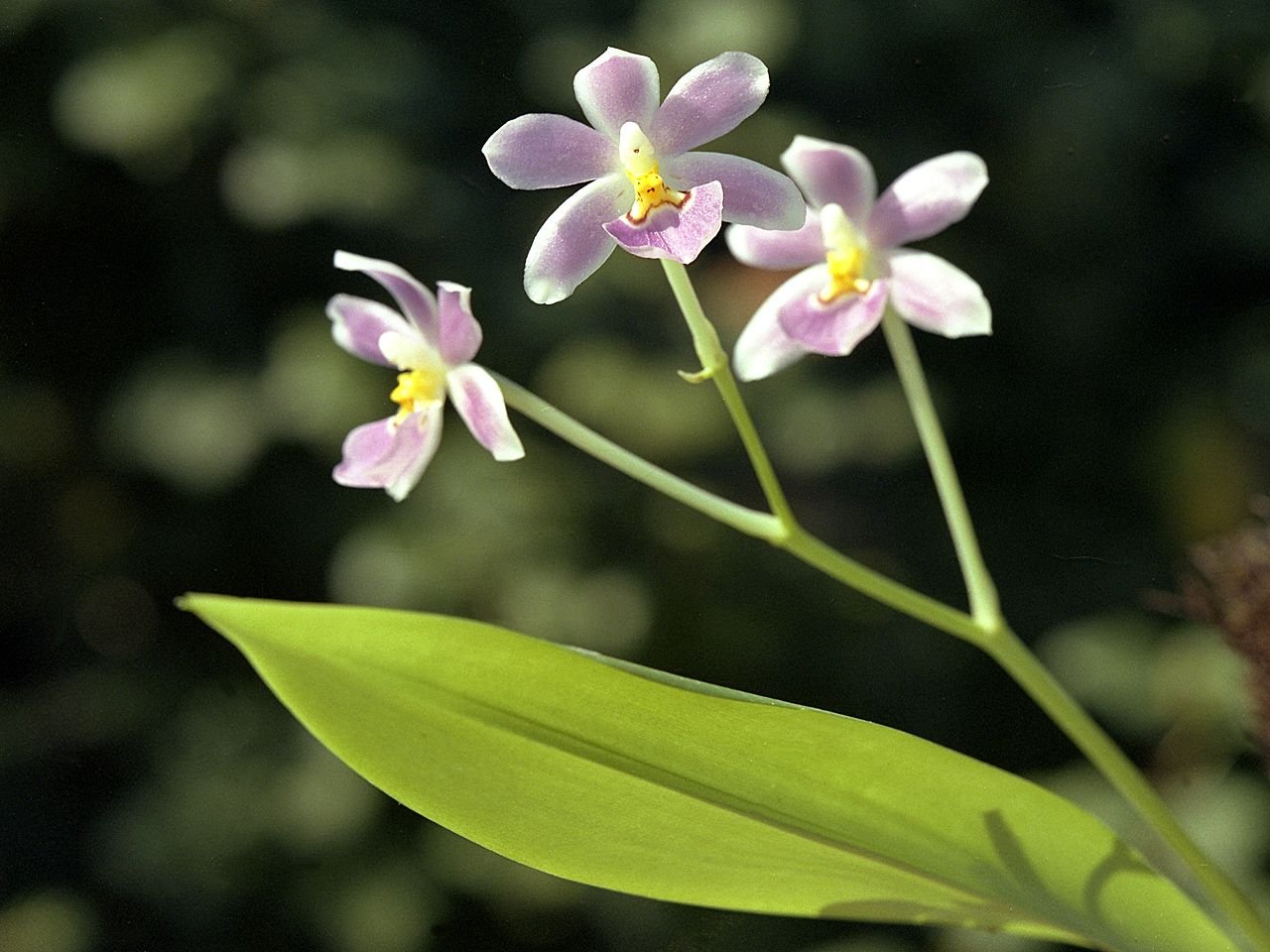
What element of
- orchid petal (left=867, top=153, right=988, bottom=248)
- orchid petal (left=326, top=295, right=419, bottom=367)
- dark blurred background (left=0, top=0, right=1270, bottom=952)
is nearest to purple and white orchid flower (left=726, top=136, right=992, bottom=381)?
orchid petal (left=867, top=153, right=988, bottom=248)

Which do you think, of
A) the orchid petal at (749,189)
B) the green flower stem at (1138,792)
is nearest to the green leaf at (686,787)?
the green flower stem at (1138,792)

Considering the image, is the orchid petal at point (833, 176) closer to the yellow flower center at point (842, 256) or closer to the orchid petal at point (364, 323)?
the yellow flower center at point (842, 256)

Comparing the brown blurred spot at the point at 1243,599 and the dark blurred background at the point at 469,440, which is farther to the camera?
the dark blurred background at the point at 469,440

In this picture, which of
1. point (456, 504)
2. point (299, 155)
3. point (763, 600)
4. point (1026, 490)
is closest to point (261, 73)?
point (299, 155)

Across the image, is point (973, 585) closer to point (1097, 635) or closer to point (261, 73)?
point (1097, 635)

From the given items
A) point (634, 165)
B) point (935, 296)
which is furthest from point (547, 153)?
point (935, 296)

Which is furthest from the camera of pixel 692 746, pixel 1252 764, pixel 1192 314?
pixel 1192 314

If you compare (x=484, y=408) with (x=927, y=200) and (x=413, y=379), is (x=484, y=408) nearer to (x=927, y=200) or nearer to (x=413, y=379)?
(x=413, y=379)
